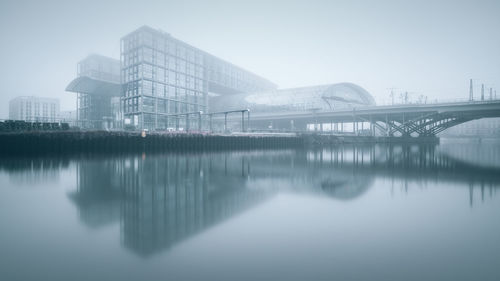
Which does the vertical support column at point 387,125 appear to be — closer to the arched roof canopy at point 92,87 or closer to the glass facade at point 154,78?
the glass facade at point 154,78

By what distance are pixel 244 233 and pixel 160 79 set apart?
72325 millimetres

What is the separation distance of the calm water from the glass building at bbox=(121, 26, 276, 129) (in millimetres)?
56111

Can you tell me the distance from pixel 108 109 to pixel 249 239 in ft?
285

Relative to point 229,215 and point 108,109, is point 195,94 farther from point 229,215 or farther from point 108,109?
point 229,215

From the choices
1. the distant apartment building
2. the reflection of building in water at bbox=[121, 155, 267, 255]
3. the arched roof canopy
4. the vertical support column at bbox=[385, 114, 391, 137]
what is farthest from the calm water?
the distant apartment building

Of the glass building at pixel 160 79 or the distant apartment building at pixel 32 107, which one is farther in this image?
the distant apartment building at pixel 32 107

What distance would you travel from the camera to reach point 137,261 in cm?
304

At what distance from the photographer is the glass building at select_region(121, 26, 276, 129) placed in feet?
216

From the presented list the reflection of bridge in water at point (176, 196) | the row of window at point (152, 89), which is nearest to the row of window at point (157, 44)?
the row of window at point (152, 89)

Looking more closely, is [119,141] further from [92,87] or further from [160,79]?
[92,87]

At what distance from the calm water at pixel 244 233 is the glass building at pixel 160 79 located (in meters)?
56.1

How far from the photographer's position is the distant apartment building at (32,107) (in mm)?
127625

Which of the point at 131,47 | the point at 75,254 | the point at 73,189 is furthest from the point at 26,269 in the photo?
the point at 131,47

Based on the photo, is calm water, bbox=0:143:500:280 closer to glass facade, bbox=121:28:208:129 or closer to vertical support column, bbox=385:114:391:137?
glass facade, bbox=121:28:208:129
